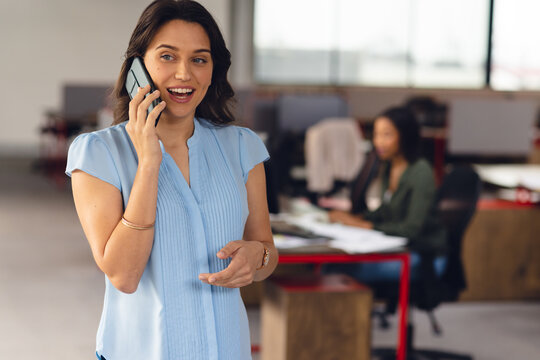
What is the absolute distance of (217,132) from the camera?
1.35m

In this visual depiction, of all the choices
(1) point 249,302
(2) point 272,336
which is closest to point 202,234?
(2) point 272,336

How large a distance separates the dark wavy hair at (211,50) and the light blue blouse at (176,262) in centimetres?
12

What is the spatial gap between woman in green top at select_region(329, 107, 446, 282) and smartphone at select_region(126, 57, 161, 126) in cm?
184

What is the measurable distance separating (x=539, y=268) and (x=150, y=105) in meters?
3.52

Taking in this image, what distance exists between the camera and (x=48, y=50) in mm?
10805

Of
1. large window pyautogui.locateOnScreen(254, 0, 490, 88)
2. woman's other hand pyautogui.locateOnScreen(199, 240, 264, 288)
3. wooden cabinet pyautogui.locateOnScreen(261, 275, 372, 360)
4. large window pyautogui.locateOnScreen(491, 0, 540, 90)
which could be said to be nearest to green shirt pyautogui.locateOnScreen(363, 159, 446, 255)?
wooden cabinet pyautogui.locateOnScreen(261, 275, 372, 360)

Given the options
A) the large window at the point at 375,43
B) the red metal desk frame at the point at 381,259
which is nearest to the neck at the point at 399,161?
the red metal desk frame at the point at 381,259

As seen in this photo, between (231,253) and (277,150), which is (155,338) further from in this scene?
(277,150)

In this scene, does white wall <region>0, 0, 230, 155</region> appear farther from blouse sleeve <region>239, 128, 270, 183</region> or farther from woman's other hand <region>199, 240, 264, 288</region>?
woman's other hand <region>199, 240, 264, 288</region>

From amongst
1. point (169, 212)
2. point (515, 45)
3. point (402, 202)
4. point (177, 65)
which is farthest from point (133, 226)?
point (515, 45)

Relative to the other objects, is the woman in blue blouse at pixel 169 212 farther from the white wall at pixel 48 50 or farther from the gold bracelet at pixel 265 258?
the white wall at pixel 48 50

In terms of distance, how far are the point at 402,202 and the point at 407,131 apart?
358mm

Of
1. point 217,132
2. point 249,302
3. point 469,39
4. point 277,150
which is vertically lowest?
point 249,302

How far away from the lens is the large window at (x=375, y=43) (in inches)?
417
